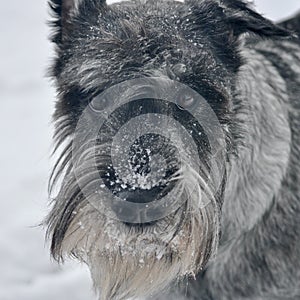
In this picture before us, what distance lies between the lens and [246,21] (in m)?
3.21

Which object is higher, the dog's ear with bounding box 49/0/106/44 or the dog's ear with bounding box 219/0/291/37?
the dog's ear with bounding box 219/0/291/37

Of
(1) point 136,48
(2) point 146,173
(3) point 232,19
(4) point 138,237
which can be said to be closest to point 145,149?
(2) point 146,173

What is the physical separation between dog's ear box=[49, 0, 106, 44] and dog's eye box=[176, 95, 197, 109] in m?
0.67

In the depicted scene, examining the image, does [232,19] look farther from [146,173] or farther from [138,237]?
[138,237]

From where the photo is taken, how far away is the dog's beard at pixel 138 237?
2.69 m

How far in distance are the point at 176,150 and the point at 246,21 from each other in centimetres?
82

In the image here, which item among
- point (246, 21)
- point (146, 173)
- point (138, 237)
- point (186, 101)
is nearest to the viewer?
point (146, 173)

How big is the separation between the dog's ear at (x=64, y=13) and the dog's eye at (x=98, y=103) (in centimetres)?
43

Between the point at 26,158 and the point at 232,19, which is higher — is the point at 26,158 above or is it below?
below

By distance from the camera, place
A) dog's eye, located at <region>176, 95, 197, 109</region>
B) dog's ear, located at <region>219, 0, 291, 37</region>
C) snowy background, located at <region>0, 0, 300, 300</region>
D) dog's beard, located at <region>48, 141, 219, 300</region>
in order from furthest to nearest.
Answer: snowy background, located at <region>0, 0, 300, 300</region>, dog's ear, located at <region>219, 0, 291, 37</region>, dog's eye, located at <region>176, 95, 197, 109</region>, dog's beard, located at <region>48, 141, 219, 300</region>

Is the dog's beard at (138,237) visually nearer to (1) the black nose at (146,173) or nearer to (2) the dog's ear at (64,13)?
(1) the black nose at (146,173)

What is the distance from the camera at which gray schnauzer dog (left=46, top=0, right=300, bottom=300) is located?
2689 mm

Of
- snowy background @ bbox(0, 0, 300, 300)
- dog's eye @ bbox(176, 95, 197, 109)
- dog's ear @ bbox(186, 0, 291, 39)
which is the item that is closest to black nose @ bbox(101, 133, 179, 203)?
dog's eye @ bbox(176, 95, 197, 109)

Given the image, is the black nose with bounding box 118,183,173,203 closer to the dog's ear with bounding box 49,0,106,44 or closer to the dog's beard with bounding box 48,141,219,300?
the dog's beard with bounding box 48,141,219,300
